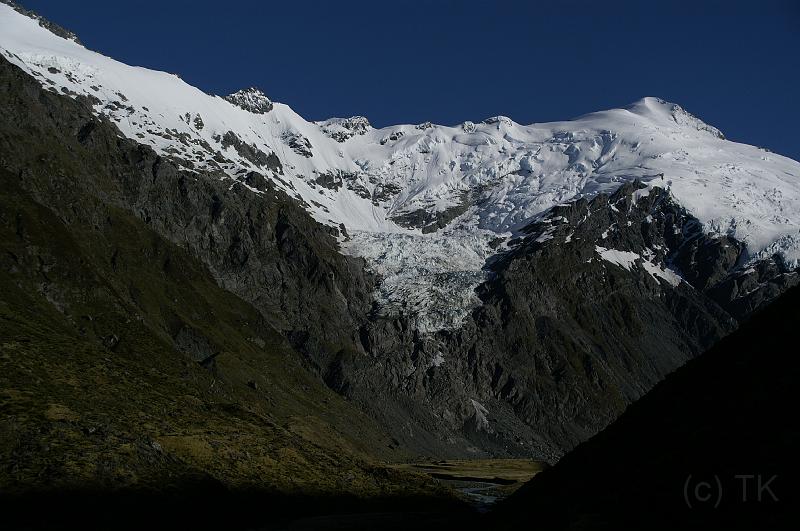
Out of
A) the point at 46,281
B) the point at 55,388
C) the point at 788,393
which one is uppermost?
the point at 46,281

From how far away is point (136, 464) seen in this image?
62500 millimetres

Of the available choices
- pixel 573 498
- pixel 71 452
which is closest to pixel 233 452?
pixel 71 452

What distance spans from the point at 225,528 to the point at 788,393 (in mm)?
49688

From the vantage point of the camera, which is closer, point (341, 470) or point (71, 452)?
point (71, 452)

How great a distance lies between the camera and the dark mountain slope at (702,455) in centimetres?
2334

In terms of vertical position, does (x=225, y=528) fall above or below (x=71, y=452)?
below

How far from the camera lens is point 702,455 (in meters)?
26.4

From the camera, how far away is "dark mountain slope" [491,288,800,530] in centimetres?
2334

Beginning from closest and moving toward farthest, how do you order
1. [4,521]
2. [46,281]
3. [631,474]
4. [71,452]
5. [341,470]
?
[631,474]
[4,521]
[71,452]
[341,470]
[46,281]

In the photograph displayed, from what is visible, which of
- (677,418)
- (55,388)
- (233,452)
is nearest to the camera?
(677,418)

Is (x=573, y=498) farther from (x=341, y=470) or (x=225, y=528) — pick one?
(x=341, y=470)

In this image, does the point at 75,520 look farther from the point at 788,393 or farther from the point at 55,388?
the point at 788,393

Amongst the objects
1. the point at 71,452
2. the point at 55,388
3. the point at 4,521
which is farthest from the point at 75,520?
the point at 55,388

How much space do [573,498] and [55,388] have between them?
55468mm
